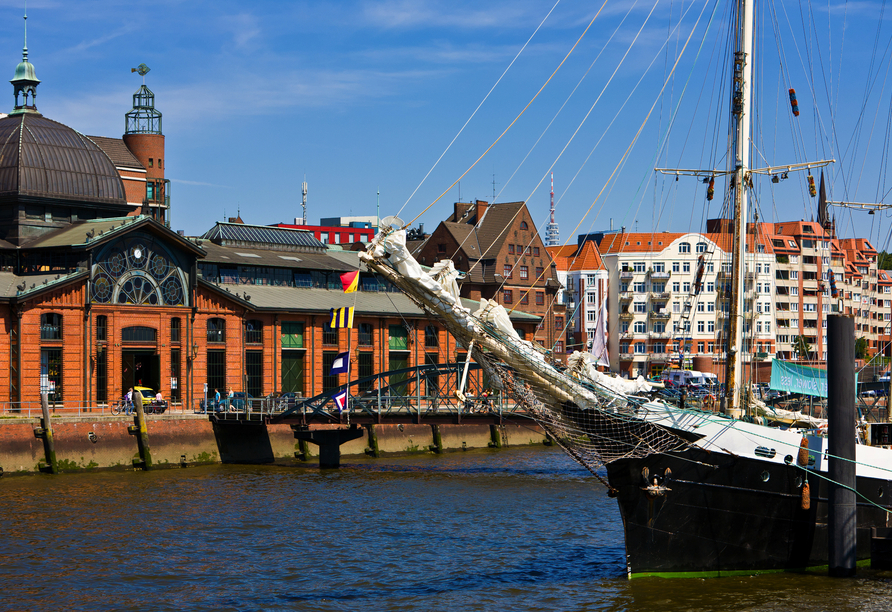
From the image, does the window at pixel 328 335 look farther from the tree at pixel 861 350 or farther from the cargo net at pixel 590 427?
Answer: the tree at pixel 861 350

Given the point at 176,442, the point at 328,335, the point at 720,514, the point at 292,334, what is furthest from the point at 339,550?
the point at 328,335

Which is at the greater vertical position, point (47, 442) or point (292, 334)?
point (292, 334)

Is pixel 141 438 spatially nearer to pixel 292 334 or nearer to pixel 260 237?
pixel 292 334

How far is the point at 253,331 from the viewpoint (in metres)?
68.1

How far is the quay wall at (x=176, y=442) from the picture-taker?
51438mm

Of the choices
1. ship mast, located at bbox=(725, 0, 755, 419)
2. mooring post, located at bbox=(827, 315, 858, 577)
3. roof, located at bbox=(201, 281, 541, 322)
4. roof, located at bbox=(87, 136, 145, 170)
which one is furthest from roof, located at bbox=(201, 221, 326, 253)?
mooring post, located at bbox=(827, 315, 858, 577)

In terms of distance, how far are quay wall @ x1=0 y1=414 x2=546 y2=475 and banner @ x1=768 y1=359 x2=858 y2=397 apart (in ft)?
89.9

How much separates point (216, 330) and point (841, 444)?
46166 millimetres

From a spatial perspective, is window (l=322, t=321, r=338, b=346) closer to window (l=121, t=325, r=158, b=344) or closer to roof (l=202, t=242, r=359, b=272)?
roof (l=202, t=242, r=359, b=272)

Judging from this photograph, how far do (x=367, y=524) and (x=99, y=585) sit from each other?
1141 cm

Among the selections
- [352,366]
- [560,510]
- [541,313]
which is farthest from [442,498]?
[541,313]

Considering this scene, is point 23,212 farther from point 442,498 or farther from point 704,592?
point 704,592

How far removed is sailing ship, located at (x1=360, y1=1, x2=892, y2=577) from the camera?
28.4 metres

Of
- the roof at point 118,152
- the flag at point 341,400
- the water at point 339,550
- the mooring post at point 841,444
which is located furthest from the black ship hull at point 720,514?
the roof at point 118,152
